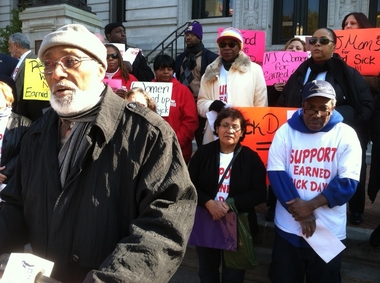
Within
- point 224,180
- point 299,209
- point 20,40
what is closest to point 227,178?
point 224,180

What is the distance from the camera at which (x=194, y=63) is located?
514cm

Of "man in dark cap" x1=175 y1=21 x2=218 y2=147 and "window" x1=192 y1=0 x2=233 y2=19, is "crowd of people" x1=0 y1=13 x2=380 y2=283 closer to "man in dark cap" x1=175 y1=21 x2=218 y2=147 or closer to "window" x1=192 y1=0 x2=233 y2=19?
"man in dark cap" x1=175 y1=21 x2=218 y2=147

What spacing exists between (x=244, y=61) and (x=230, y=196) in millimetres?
1587

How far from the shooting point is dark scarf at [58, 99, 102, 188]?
5.61 feet

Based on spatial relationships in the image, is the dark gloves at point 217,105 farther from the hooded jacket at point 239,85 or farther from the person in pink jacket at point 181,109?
the person in pink jacket at point 181,109

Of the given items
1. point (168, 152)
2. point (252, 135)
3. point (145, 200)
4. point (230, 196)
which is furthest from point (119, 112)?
point (252, 135)

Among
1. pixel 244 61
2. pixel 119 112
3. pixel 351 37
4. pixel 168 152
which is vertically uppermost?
pixel 351 37

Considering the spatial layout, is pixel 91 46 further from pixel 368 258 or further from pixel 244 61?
pixel 368 258

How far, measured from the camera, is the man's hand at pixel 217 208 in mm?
3254

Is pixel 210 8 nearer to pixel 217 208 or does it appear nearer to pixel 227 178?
pixel 227 178

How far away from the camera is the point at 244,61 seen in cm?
428

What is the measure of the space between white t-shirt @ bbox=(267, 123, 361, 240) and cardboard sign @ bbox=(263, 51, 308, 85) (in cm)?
187

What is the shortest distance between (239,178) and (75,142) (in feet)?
6.15

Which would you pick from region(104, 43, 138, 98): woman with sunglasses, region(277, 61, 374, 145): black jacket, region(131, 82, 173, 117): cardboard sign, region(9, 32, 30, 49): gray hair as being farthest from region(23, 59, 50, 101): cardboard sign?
region(277, 61, 374, 145): black jacket
